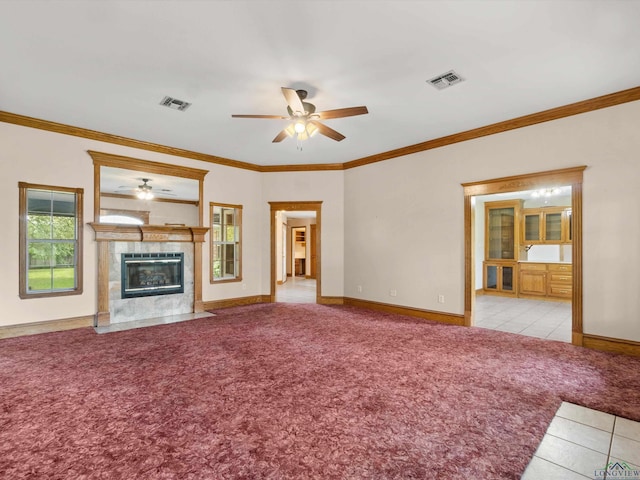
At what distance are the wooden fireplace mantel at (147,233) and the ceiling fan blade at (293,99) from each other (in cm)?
348

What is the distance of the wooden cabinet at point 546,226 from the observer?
7.52 m

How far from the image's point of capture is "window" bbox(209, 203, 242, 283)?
20.7 feet

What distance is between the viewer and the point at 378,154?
6.06 m

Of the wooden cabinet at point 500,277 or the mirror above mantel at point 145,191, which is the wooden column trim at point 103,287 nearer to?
the mirror above mantel at point 145,191

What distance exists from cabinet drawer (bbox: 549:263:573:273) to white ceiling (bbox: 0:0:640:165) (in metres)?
4.72

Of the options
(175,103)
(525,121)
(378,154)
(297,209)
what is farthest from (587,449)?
(297,209)

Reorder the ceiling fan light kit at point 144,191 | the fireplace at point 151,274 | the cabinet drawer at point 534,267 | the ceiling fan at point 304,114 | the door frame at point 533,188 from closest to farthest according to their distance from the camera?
the ceiling fan at point 304,114
the door frame at point 533,188
the fireplace at point 151,274
the ceiling fan light kit at point 144,191
the cabinet drawer at point 534,267

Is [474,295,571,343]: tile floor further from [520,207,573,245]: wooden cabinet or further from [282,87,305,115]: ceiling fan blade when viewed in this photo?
[282,87,305,115]: ceiling fan blade

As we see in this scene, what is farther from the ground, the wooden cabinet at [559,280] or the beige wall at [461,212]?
the beige wall at [461,212]

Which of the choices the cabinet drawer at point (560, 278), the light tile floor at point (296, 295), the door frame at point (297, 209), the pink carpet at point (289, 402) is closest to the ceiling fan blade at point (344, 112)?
the pink carpet at point (289, 402)

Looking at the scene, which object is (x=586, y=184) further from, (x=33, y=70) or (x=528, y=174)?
(x=33, y=70)

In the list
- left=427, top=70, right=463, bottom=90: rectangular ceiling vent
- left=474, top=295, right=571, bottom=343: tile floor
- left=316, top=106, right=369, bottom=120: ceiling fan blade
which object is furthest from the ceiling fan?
left=474, top=295, right=571, bottom=343: tile floor

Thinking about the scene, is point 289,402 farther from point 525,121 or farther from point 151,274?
point 525,121

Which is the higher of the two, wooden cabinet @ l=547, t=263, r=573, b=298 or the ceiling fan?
the ceiling fan
